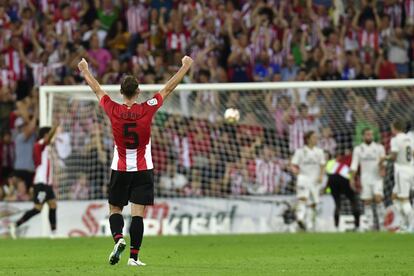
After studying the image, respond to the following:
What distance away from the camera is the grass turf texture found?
43.4 feet

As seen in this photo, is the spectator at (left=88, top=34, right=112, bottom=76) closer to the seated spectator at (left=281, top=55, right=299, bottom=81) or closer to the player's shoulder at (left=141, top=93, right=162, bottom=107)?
the seated spectator at (left=281, top=55, right=299, bottom=81)

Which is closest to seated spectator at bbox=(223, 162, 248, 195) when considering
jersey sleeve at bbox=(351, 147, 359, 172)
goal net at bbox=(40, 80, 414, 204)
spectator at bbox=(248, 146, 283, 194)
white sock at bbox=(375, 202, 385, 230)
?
goal net at bbox=(40, 80, 414, 204)

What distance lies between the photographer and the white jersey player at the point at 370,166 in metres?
25.6

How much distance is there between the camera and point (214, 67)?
29078 mm

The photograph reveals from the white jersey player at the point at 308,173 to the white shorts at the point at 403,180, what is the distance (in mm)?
1879

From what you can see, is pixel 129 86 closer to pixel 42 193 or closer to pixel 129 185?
pixel 129 185

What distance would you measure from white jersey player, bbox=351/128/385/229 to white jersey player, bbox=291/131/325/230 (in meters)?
0.79

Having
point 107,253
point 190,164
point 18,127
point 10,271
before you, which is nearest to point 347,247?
point 107,253

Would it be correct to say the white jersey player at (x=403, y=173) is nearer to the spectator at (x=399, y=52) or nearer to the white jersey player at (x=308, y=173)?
the white jersey player at (x=308, y=173)

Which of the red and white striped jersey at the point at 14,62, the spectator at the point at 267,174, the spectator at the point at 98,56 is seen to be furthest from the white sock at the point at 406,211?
the red and white striped jersey at the point at 14,62

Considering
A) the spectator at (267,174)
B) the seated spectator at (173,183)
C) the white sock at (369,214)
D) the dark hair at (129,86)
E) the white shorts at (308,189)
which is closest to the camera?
the dark hair at (129,86)

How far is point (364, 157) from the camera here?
2573 centimetres

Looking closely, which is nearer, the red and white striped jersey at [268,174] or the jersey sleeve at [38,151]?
the jersey sleeve at [38,151]

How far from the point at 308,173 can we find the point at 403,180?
7.71ft
